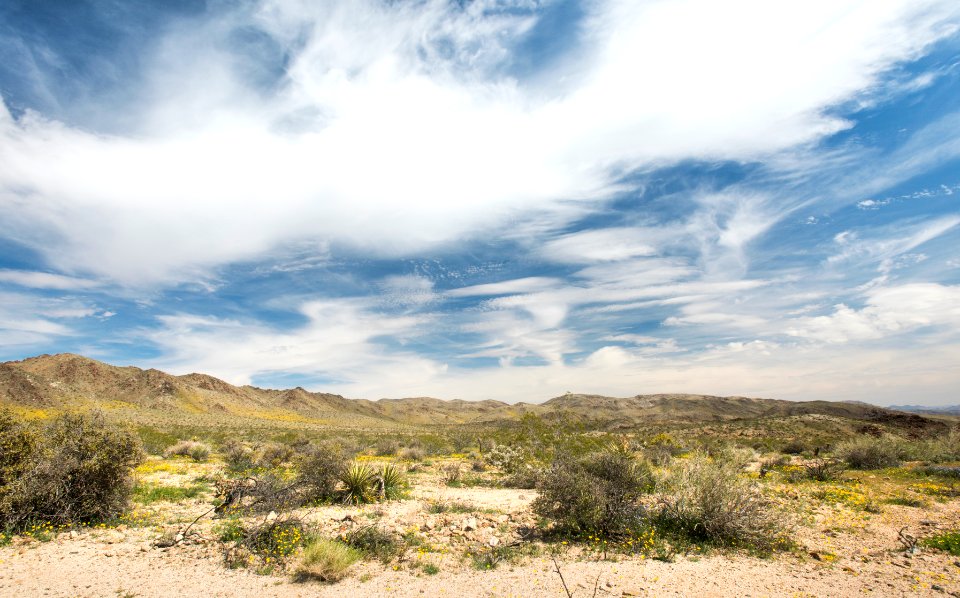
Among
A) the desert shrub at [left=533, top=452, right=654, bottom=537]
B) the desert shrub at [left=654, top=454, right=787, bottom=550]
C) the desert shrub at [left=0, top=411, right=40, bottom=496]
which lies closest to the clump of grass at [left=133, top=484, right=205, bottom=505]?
the desert shrub at [left=0, top=411, right=40, bottom=496]

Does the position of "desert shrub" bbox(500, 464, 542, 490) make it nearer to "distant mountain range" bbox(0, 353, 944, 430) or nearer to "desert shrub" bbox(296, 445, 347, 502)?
"desert shrub" bbox(296, 445, 347, 502)

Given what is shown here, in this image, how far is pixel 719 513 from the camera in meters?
8.23

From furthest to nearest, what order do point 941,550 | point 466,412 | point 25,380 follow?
point 466,412 → point 25,380 → point 941,550

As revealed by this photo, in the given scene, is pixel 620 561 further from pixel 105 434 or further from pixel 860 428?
pixel 860 428

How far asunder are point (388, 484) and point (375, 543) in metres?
4.84

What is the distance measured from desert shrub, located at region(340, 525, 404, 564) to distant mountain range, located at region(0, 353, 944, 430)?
153ft

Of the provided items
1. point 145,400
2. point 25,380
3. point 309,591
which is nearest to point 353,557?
point 309,591

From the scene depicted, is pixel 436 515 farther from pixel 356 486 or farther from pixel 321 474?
pixel 321 474

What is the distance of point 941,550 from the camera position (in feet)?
24.4

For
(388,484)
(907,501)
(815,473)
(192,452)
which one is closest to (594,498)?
(388,484)

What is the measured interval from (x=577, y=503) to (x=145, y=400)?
98.0 m

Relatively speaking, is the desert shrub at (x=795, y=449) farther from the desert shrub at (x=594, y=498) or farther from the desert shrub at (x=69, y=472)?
the desert shrub at (x=69, y=472)

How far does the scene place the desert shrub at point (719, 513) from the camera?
26.3 ft

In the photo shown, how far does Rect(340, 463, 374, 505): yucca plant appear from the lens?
11.9 metres
